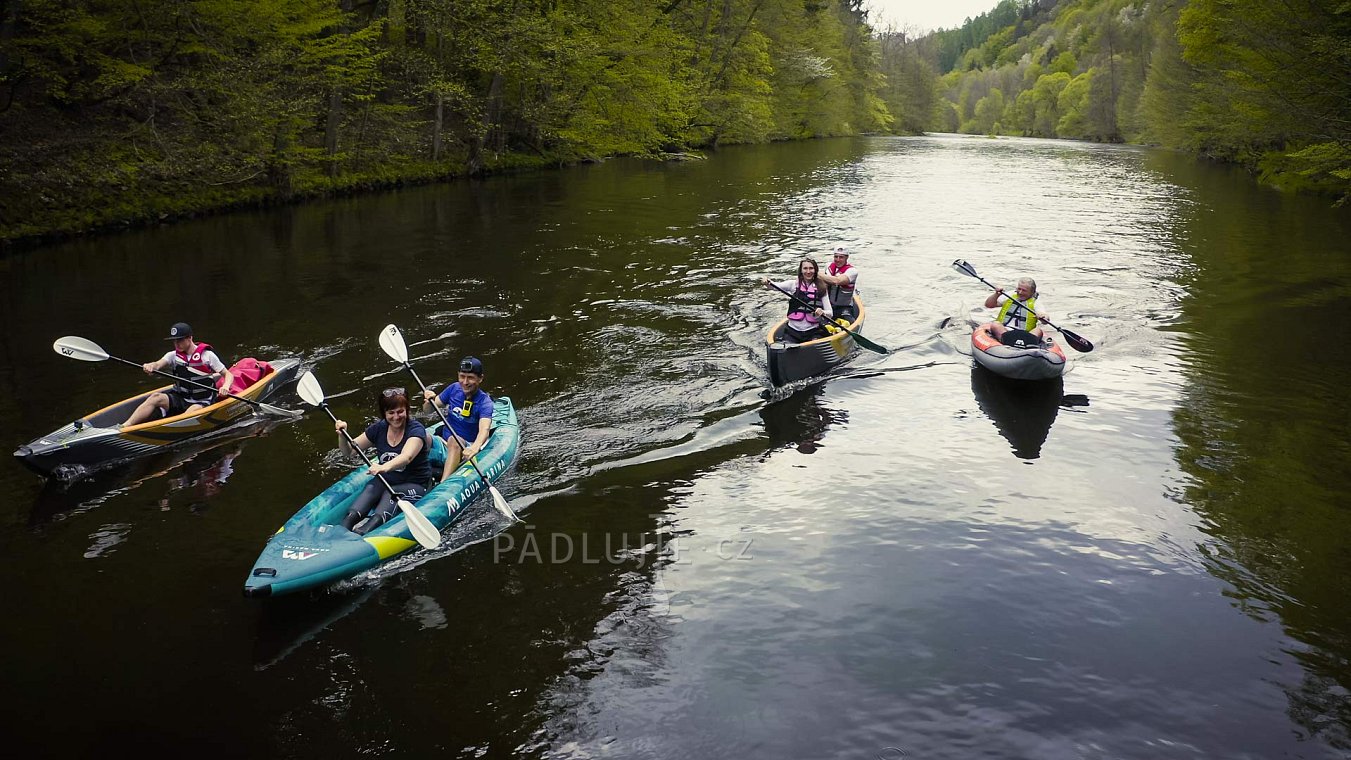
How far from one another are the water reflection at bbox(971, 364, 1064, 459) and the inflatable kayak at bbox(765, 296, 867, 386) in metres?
2.02

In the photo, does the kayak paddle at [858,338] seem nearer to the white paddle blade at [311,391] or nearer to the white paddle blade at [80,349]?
the white paddle blade at [311,391]

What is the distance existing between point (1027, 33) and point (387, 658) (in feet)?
617

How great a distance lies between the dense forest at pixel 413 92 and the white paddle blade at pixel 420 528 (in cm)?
1669

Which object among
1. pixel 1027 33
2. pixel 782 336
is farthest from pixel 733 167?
pixel 1027 33

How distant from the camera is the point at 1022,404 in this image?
1210cm

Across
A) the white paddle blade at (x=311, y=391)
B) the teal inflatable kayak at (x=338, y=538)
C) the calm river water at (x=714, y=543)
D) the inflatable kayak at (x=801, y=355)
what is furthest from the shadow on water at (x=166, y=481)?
the inflatable kayak at (x=801, y=355)

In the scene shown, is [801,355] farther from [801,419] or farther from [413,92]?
[413,92]

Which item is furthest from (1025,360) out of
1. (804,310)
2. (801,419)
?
(801,419)

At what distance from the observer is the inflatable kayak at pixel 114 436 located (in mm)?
8930

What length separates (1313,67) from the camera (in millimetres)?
24172

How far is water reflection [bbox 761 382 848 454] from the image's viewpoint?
10844 millimetres

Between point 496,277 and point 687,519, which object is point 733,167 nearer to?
point 496,277

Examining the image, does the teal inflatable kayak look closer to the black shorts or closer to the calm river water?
the calm river water

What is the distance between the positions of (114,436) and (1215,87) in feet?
123
